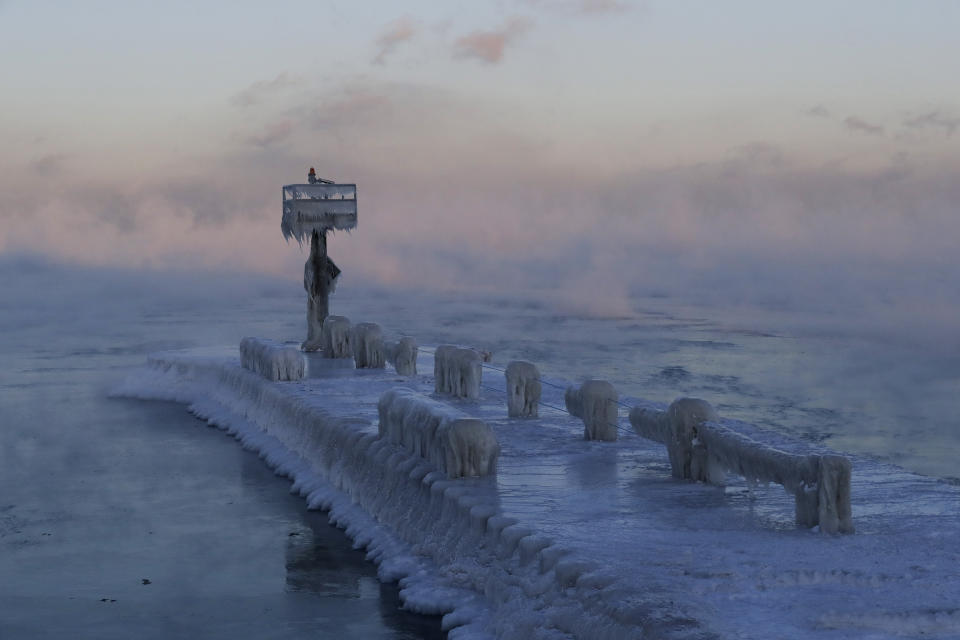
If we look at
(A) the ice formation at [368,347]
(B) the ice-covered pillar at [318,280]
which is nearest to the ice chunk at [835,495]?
(A) the ice formation at [368,347]

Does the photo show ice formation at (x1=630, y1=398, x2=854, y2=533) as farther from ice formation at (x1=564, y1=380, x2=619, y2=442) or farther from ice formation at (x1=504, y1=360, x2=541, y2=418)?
ice formation at (x1=504, y1=360, x2=541, y2=418)

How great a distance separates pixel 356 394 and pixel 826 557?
34.6 ft

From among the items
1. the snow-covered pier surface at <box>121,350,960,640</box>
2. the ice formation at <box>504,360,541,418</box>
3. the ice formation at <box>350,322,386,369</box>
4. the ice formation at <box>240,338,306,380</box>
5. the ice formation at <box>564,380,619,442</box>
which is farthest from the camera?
the ice formation at <box>350,322,386,369</box>

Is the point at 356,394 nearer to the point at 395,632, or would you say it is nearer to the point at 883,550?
the point at 395,632

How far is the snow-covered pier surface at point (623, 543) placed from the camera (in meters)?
6.97

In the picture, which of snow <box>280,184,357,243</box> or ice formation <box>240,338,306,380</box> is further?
snow <box>280,184,357,243</box>

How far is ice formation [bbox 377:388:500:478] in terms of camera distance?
10766 mm

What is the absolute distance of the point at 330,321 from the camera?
23.4m

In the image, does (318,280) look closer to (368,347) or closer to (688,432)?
(368,347)

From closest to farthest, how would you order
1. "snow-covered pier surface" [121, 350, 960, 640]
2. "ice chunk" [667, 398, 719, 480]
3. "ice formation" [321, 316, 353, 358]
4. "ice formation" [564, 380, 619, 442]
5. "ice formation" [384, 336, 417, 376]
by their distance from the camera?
"snow-covered pier surface" [121, 350, 960, 640]
"ice chunk" [667, 398, 719, 480]
"ice formation" [564, 380, 619, 442]
"ice formation" [384, 336, 417, 376]
"ice formation" [321, 316, 353, 358]

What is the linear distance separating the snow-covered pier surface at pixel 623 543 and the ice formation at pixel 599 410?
0.25 metres

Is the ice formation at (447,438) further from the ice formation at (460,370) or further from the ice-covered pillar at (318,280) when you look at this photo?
the ice-covered pillar at (318,280)

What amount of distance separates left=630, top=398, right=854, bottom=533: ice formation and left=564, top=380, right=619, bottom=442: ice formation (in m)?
1.18

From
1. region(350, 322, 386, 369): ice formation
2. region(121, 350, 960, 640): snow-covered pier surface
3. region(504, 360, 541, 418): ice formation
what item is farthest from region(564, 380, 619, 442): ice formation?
region(350, 322, 386, 369): ice formation
